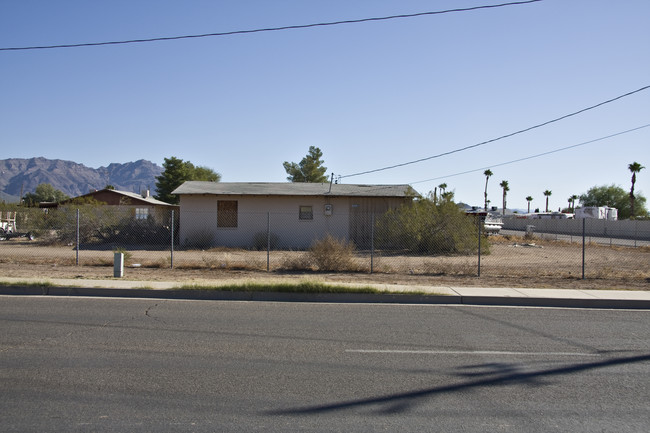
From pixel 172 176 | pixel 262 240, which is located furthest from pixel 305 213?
pixel 172 176

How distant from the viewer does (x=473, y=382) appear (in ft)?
17.7

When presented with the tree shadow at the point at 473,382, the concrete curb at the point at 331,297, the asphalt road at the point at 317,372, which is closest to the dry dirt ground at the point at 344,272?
the concrete curb at the point at 331,297

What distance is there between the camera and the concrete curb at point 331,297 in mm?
10881

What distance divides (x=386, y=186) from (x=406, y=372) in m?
23.1

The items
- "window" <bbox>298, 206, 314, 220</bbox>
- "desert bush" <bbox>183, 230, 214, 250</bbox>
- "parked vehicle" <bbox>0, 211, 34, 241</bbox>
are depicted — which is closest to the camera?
"desert bush" <bbox>183, 230, 214, 250</bbox>

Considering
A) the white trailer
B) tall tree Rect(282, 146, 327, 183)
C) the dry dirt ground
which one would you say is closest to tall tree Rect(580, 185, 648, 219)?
the white trailer

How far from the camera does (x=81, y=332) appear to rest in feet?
24.3

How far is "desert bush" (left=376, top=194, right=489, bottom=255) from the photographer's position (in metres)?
22.7

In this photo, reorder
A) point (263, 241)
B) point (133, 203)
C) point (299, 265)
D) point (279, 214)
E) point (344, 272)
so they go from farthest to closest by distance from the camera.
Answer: point (133, 203), point (279, 214), point (263, 241), point (299, 265), point (344, 272)

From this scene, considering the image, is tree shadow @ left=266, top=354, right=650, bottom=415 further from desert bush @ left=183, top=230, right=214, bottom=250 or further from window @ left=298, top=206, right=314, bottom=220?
desert bush @ left=183, top=230, right=214, bottom=250

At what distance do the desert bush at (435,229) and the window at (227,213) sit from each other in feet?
26.1

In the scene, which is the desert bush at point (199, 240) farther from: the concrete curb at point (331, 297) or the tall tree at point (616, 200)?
the tall tree at point (616, 200)

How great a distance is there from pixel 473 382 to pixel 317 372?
5.52 ft

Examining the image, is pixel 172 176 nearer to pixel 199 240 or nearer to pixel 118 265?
pixel 199 240
